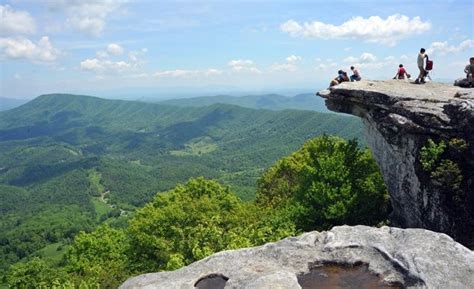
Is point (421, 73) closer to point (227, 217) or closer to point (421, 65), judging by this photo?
point (421, 65)

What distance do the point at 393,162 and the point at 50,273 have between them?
42.9m

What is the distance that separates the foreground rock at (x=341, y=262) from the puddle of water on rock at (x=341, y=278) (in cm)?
7

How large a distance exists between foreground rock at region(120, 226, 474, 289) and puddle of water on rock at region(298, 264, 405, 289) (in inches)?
2.8

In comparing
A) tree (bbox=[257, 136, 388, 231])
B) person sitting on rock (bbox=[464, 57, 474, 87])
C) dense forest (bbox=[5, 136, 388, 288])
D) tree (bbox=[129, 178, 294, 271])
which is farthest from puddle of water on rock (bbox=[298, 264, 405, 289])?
person sitting on rock (bbox=[464, 57, 474, 87])

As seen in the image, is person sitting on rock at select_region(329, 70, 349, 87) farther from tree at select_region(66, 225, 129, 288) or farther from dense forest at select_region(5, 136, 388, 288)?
tree at select_region(66, 225, 129, 288)

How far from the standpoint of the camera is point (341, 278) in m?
18.5

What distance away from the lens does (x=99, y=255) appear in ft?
175

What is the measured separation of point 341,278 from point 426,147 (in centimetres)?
1278

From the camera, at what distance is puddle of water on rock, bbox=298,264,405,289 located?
17938 mm

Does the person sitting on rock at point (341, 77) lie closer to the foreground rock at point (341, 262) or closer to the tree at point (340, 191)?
the tree at point (340, 191)

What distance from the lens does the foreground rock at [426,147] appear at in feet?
84.0

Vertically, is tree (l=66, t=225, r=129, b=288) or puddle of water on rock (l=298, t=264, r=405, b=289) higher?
puddle of water on rock (l=298, t=264, r=405, b=289)

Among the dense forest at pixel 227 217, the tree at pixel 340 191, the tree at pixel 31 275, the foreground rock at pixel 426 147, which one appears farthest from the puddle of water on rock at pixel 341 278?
the tree at pixel 31 275

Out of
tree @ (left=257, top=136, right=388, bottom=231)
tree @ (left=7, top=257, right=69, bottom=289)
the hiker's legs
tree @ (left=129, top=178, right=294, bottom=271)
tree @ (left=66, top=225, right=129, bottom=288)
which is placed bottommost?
tree @ (left=7, top=257, right=69, bottom=289)
